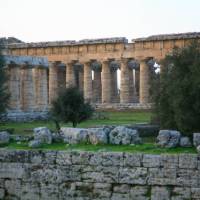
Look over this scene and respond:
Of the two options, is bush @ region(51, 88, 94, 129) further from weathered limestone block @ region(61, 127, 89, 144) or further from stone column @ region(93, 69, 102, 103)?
stone column @ region(93, 69, 102, 103)

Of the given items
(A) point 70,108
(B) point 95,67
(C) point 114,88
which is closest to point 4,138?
(A) point 70,108

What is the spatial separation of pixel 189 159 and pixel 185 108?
7.03m

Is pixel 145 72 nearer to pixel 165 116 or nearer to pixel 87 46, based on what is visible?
pixel 87 46

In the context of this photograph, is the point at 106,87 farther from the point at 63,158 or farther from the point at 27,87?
the point at 63,158

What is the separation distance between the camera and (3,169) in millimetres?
15594

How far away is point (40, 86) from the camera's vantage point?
48188 mm

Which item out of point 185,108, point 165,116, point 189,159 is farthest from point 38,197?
point 165,116

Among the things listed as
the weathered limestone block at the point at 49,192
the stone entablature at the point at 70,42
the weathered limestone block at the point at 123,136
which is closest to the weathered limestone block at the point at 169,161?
the weathered limestone block at the point at 123,136

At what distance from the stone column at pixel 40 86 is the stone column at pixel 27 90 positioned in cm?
90

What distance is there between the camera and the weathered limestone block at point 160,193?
13.7 m

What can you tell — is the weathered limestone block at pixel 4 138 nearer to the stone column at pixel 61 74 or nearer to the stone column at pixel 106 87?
the stone column at pixel 106 87

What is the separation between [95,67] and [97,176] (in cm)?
4848

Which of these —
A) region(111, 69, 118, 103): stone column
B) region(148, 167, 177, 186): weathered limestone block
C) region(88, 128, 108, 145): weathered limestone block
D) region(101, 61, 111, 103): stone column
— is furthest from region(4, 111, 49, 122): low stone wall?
region(148, 167, 177, 186): weathered limestone block

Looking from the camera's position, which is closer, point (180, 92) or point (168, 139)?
point (168, 139)
